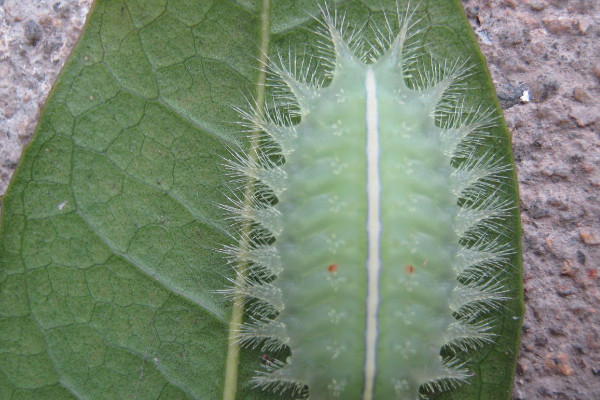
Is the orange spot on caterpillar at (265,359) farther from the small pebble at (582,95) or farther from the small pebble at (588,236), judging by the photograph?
the small pebble at (582,95)

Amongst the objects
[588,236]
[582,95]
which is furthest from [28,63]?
[588,236]

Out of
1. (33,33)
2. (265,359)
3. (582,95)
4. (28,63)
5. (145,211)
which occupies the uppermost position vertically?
(582,95)

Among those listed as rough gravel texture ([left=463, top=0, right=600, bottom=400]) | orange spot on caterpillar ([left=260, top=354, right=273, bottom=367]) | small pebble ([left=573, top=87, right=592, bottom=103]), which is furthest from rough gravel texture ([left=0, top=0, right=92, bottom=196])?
small pebble ([left=573, top=87, right=592, bottom=103])

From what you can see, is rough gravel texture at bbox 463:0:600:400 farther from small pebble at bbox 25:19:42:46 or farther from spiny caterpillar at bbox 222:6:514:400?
small pebble at bbox 25:19:42:46

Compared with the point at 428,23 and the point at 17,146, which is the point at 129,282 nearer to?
the point at 17,146

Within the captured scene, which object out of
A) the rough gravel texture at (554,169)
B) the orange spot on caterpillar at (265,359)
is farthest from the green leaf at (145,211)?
the rough gravel texture at (554,169)

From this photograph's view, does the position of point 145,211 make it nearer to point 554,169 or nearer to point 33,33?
point 33,33
